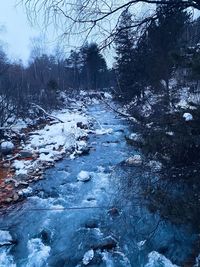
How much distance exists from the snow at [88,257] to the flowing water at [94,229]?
0.03 meters

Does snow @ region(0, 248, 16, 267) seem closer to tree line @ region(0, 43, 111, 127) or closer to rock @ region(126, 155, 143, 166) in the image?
rock @ region(126, 155, 143, 166)

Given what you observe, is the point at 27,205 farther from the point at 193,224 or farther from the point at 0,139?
the point at 0,139

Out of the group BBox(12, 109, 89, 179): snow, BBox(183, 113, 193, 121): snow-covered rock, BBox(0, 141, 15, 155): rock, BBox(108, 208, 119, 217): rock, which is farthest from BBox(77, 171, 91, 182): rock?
BBox(183, 113, 193, 121): snow-covered rock

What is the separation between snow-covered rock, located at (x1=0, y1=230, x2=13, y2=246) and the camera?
711 centimetres

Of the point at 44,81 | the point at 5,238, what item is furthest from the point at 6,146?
the point at 44,81

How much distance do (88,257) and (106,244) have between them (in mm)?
533

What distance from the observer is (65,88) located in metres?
46.0

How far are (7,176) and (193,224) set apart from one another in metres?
8.77

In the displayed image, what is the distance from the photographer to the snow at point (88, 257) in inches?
248

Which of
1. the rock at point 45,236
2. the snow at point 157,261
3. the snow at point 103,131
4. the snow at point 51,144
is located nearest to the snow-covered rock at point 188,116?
the snow at point 157,261

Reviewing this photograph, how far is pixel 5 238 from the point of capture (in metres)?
7.29

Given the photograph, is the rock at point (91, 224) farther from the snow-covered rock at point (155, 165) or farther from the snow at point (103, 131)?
the snow at point (103, 131)

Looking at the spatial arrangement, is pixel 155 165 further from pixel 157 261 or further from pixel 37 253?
pixel 37 253

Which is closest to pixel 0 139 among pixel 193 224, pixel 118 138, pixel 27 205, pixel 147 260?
pixel 118 138
